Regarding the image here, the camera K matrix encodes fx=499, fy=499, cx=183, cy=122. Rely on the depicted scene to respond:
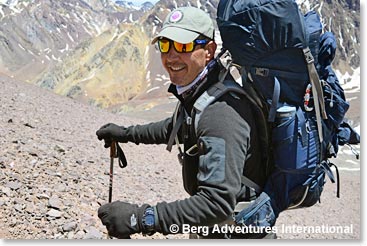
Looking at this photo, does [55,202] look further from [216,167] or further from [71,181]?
[216,167]

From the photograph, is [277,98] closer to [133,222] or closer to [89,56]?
[133,222]

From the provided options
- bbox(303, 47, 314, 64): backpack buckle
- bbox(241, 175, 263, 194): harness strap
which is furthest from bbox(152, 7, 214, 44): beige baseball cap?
bbox(241, 175, 263, 194): harness strap

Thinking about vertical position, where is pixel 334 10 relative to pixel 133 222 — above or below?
above

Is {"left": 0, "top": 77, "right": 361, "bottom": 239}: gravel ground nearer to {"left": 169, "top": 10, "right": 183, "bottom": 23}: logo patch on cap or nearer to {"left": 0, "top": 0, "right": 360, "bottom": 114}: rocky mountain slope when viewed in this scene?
{"left": 169, "top": 10, "right": 183, "bottom": 23}: logo patch on cap

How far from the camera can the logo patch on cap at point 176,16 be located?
5.88ft

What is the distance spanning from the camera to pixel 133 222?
5.36ft

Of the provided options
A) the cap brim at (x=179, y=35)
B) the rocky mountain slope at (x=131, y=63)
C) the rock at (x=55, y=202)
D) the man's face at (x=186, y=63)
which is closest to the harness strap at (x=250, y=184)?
the man's face at (x=186, y=63)

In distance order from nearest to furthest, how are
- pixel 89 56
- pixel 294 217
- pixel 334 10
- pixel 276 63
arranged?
pixel 276 63 → pixel 294 217 → pixel 334 10 → pixel 89 56

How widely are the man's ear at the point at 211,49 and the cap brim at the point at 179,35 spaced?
7 cm

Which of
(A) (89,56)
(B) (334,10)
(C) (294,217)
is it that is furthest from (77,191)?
(A) (89,56)

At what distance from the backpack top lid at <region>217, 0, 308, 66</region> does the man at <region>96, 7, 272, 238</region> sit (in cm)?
12

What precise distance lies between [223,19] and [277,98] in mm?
340

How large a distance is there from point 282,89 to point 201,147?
369 millimetres

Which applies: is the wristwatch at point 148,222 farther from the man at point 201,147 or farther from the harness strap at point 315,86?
the harness strap at point 315,86
